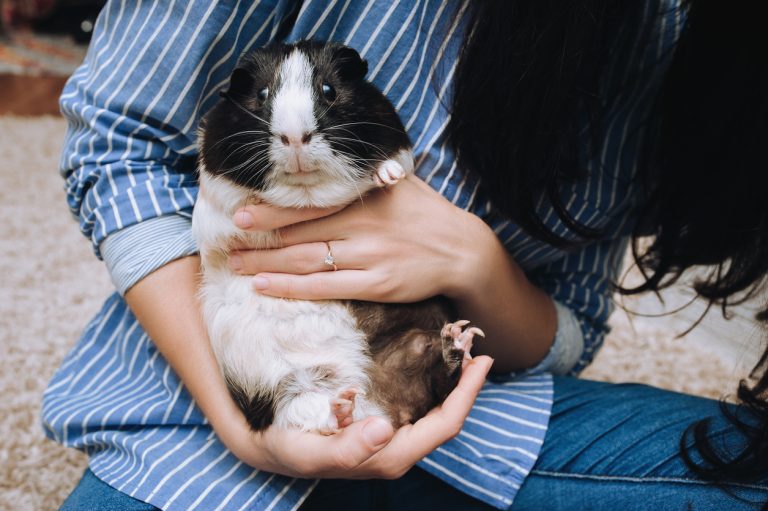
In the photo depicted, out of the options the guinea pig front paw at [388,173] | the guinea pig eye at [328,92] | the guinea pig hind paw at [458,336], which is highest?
the guinea pig eye at [328,92]

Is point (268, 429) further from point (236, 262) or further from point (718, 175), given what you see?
point (718, 175)

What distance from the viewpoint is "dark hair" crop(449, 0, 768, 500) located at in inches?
30.7

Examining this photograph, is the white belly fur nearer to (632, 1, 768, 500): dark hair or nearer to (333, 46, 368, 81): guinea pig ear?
(333, 46, 368, 81): guinea pig ear

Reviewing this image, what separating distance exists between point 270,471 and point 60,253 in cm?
155

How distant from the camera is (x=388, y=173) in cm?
73

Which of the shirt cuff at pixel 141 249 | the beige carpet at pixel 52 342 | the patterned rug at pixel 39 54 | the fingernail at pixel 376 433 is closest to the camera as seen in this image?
the fingernail at pixel 376 433

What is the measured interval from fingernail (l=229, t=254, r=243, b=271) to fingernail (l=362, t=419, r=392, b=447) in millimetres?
283

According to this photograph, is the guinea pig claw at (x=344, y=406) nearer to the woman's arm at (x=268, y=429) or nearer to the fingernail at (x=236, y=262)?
the woman's arm at (x=268, y=429)

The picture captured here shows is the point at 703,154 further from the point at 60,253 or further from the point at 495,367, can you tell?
the point at 60,253

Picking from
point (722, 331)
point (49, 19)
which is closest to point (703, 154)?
point (722, 331)

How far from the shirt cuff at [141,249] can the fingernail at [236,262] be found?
0.31 feet

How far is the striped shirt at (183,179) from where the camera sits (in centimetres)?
79

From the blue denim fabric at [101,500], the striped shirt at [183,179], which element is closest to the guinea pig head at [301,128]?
the striped shirt at [183,179]

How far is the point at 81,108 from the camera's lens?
0.85 metres
